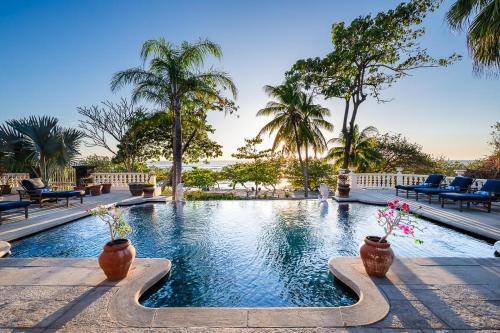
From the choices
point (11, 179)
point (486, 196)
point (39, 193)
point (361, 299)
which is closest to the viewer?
point (361, 299)

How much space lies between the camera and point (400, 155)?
23844 millimetres

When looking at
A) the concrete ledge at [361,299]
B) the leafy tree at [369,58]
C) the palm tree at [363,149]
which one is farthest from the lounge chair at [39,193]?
the palm tree at [363,149]

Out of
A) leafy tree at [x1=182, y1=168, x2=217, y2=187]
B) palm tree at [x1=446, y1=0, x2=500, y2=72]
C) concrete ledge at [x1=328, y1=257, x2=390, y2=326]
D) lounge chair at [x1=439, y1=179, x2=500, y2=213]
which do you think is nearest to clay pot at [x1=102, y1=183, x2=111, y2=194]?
leafy tree at [x1=182, y1=168, x2=217, y2=187]

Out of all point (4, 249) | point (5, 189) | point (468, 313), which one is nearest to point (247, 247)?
point (468, 313)

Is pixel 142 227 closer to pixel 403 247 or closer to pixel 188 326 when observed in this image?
pixel 188 326

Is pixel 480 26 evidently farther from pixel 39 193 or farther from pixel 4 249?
pixel 39 193

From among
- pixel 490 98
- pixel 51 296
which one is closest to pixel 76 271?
pixel 51 296

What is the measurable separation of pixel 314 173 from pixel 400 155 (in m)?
8.26

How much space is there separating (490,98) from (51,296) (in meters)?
21.0

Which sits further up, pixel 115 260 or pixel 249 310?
pixel 115 260

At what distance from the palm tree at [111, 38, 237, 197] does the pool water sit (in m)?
5.96

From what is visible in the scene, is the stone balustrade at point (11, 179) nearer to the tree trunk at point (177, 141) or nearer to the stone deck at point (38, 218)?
the stone deck at point (38, 218)

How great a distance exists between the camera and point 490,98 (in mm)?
15055

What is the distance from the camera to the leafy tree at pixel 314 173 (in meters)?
23.1
